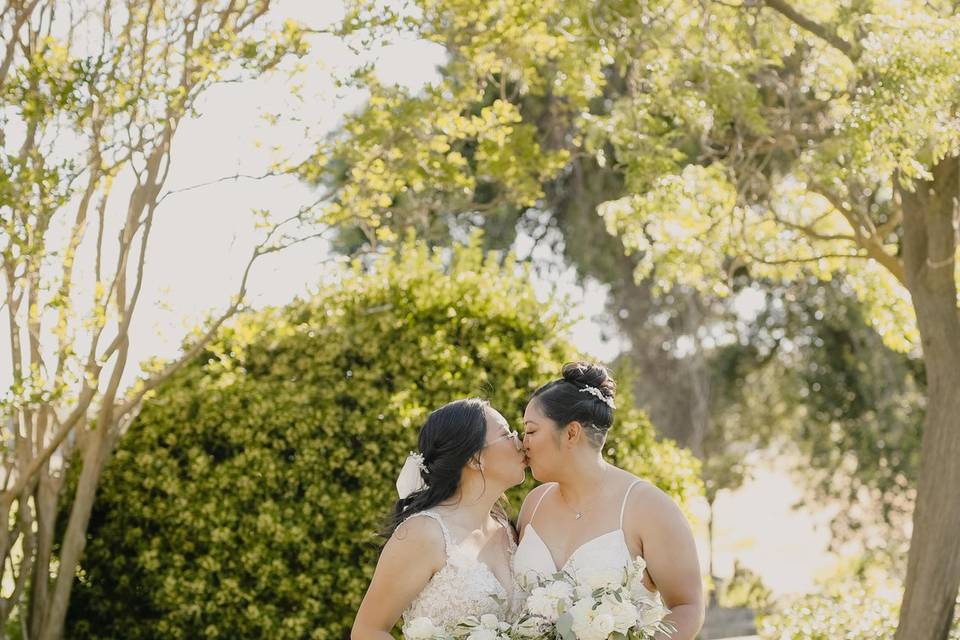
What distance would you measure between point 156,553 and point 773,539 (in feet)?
77.6

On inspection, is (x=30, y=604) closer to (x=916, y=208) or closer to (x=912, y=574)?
(x=912, y=574)

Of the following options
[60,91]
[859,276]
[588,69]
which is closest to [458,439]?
[60,91]

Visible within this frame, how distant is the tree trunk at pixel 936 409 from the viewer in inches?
285

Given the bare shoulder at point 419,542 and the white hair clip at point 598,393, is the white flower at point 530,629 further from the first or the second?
the white hair clip at point 598,393

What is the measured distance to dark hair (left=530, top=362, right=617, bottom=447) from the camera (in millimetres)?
4172

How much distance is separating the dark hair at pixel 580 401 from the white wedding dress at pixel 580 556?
246 millimetres

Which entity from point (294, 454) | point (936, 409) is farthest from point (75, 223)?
point (936, 409)

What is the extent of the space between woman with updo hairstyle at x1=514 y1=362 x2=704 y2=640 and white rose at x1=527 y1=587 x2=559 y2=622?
1.07 feet

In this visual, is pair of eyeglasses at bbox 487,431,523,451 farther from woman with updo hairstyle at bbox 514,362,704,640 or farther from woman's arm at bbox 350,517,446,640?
woman's arm at bbox 350,517,446,640

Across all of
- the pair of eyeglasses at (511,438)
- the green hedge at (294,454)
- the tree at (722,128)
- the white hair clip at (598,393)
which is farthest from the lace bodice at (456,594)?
the tree at (722,128)

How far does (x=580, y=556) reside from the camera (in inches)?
161

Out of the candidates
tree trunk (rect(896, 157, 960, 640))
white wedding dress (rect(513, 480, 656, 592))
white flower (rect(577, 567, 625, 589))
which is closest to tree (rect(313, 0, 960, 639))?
tree trunk (rect(896, 157, 960, 640))

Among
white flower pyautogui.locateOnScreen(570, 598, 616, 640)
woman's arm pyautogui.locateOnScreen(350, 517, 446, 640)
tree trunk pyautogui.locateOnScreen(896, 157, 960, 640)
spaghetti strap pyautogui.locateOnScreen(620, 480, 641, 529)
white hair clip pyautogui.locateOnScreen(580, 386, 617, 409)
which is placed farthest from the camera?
tree trunk pyautogui.locateOnScreen(896, 157, 960, 640)

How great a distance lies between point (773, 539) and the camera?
94.5ft
